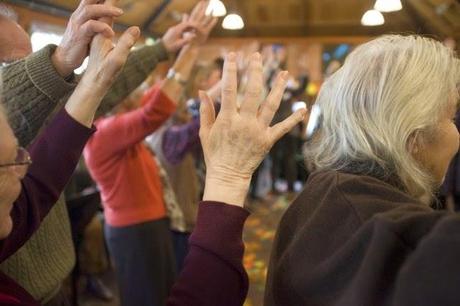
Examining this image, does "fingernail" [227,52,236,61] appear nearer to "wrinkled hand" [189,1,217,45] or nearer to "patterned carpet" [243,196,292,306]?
"wrinkled hand" [189,1,217,45]

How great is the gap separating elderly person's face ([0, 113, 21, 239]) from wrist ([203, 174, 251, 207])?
1.15 ft

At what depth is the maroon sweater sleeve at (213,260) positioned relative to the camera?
820mm

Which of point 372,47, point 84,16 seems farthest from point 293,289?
point 84,16

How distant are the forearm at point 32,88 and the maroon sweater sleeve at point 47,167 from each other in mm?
80

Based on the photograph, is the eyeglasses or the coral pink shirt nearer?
the eyeglasses

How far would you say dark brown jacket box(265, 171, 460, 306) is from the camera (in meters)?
0.66

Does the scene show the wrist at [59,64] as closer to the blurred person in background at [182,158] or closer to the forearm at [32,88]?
the forearm at [32,88]

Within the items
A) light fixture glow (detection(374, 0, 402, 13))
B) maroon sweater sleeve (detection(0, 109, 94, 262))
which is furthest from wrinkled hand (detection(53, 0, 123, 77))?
light fixture glow (detection(374, 0, 402, 13))

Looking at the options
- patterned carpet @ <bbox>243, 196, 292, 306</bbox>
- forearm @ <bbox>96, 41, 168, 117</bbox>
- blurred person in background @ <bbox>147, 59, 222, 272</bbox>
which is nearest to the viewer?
forearm @ <bbox>96, 41, 168, 117</bbox>

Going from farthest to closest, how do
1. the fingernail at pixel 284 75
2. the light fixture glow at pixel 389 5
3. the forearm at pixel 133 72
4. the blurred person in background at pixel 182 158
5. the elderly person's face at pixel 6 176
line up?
the blurred person in background at pixel 182 158 < the light fixture glow at pixel 389 5 < the forearm at pixel 133 72 < the fingernail at pixel 284 75 < the elderly person's face at pixel 6 176

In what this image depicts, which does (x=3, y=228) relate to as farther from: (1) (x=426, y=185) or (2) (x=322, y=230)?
(1) (x=426, y=185)

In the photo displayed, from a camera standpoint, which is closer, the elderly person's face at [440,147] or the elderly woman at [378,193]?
the elderly woman at [378,193]

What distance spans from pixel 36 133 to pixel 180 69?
→ 108 cm

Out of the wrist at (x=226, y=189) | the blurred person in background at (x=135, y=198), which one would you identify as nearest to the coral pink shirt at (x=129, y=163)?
the blurred person in background at (x=135, y=198)
